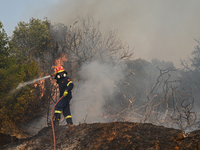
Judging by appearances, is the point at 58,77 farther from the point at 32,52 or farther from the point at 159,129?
the point at 32,52

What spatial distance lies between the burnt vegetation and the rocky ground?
0.02 m

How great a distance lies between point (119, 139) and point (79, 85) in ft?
29.7

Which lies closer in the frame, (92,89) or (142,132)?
(142,132)

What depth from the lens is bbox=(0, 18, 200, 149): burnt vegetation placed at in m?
4.55

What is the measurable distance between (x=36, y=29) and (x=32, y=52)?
7.01 feet

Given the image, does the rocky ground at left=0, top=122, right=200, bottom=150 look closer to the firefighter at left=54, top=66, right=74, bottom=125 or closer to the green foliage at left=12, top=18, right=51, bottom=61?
the firefighter at left=54, top=66, right=74, bottom=125

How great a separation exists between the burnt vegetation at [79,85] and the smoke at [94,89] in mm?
309

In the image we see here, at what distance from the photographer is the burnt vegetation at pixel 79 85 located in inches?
179

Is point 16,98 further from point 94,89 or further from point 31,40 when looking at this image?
point 31,40

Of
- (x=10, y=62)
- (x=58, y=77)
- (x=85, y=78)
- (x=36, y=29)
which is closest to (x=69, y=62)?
(x=85, y=78)

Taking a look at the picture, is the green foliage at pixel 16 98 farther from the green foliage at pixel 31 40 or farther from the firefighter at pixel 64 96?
the green foliage at pixel 31 40

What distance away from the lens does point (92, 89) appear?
13.4 m

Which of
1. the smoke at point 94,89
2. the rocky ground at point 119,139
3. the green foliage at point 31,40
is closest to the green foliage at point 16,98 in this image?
the rocky ground at point 119,139

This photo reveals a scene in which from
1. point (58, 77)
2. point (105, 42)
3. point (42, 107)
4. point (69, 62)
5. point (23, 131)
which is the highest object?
point (105, 42)
